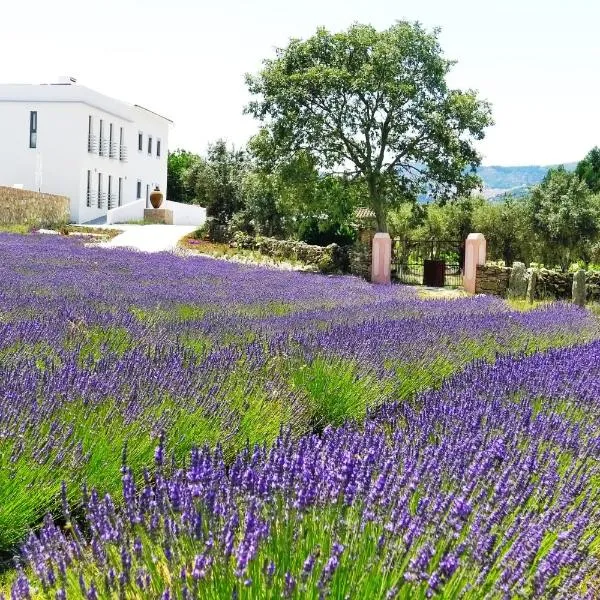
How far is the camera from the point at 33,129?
34.4m

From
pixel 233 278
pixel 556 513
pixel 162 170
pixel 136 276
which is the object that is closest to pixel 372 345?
pixel 556 513

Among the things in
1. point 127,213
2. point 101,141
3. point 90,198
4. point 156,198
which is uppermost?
point 101,141

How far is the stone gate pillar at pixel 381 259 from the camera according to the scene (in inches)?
769

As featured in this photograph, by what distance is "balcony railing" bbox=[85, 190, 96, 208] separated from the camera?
34.9 meters

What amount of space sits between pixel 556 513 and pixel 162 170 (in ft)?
141

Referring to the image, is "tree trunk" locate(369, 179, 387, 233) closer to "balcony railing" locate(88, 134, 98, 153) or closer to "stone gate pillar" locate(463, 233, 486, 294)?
"stone gate pillar" locate(463, 233, 486, 294)

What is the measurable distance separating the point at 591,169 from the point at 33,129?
28970mm

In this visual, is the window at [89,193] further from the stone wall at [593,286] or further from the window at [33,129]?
the stone wall at [593,286]

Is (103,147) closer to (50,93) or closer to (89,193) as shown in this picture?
(89,193)

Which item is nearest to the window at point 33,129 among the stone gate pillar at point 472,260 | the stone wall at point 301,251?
the stone wall at point 301,251

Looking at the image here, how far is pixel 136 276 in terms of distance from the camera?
11.8 m

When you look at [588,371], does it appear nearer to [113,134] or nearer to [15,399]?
[15,399]

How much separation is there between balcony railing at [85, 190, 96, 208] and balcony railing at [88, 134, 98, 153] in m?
1.75

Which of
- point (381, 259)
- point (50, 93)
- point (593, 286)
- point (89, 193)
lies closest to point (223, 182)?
A: point (89, 193)
